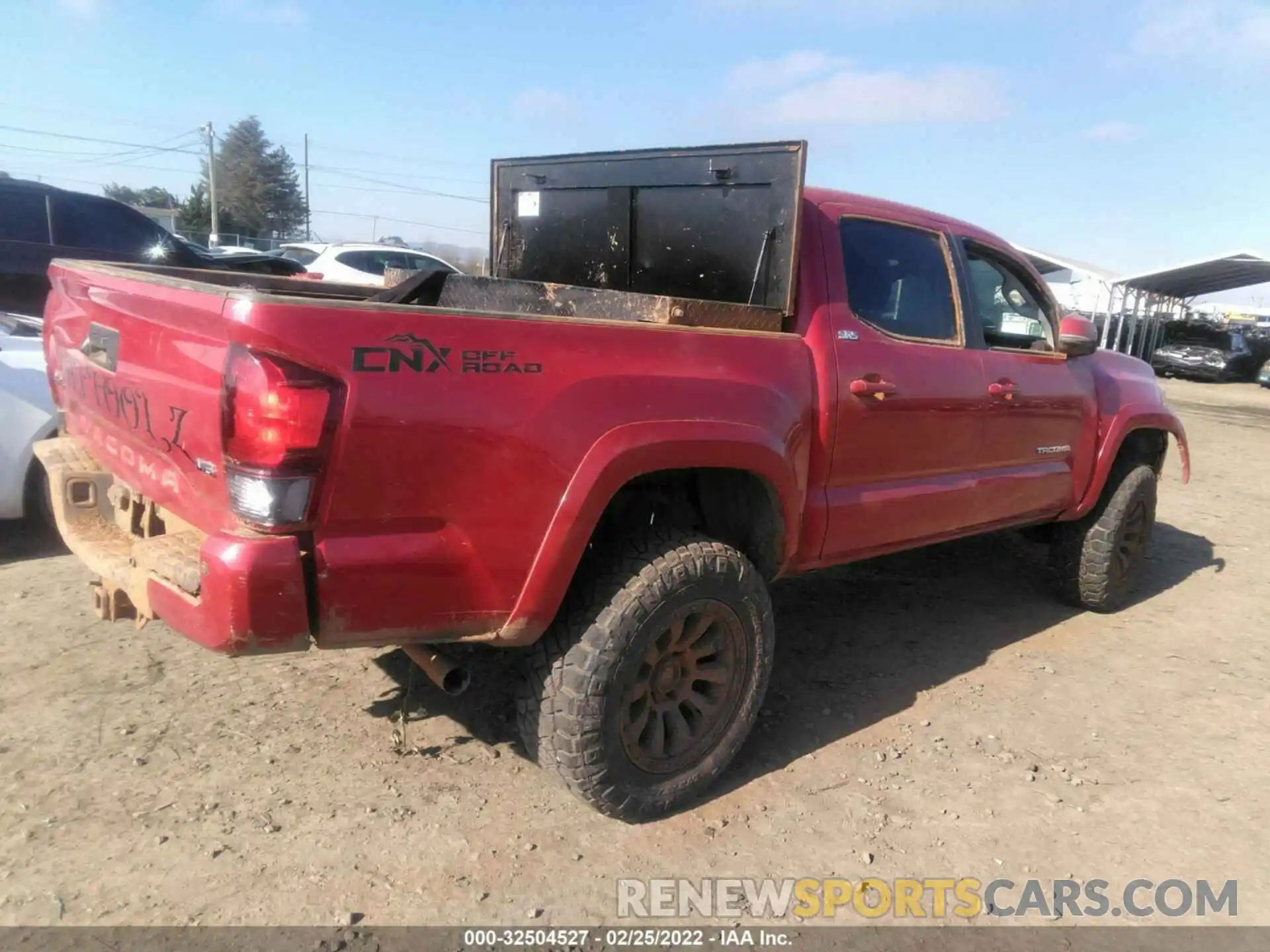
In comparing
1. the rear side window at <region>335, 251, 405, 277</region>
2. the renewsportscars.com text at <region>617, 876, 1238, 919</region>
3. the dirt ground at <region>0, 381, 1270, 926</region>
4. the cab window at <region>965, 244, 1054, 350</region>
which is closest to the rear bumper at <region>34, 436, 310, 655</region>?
the dirt ground at <region>0, 381, 1270, 926</region>

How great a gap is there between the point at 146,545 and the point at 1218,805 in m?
3.59

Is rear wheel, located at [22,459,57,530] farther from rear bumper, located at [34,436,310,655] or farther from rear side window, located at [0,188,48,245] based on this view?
rear side window, located at [0,188,48,245]

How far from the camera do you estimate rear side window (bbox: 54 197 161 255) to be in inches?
292

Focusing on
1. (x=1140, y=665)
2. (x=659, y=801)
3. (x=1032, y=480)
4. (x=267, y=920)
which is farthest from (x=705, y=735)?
(x=1140, y=665)

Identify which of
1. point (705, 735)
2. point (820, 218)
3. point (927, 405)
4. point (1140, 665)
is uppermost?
point (820, 218)

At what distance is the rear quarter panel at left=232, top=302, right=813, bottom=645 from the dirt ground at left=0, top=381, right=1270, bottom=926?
75cm

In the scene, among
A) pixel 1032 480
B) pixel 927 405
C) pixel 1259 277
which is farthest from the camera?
pixel 1259 277

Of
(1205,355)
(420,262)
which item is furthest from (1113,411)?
(1205,355)

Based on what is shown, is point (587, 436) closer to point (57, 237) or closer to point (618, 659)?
point (618, 659)

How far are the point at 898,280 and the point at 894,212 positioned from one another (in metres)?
0.31

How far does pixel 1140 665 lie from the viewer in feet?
14.5

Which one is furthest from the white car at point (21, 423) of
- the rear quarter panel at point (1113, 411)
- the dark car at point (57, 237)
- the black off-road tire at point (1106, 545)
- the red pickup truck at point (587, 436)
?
the black off-road tire at point (1106, 545)

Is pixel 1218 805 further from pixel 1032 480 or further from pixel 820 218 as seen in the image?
pixel 820 218

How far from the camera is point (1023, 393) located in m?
4.10
